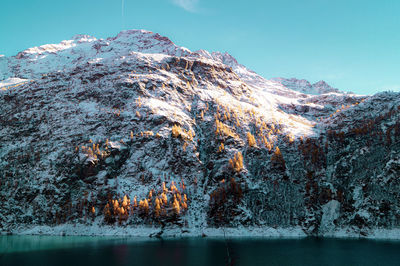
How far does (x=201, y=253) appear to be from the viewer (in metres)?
57.0

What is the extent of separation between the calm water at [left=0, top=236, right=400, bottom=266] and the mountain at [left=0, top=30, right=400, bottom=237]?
16.0 m

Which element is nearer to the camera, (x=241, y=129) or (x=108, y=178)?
(x=108, y=178)

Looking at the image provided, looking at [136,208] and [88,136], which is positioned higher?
[88,136]

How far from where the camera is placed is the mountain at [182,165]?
87.8 m

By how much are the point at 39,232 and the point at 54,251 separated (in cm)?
3555

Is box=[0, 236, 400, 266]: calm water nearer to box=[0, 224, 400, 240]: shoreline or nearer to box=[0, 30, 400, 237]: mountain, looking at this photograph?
box=[0, 224, 400, 240]: shoreline

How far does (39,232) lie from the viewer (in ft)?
282

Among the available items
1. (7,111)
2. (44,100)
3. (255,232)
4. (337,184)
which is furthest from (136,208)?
(7,111)

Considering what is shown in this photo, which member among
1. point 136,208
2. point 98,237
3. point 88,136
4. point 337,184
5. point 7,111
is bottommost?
point 98,237

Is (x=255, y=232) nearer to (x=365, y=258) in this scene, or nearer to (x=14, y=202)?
(x=365, y=258)

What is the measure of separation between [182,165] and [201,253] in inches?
2094

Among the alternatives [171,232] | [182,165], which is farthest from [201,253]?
[182,165]

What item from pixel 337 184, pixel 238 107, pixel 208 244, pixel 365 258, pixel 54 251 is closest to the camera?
pixel 365 258

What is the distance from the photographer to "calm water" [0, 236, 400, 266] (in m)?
49.8
